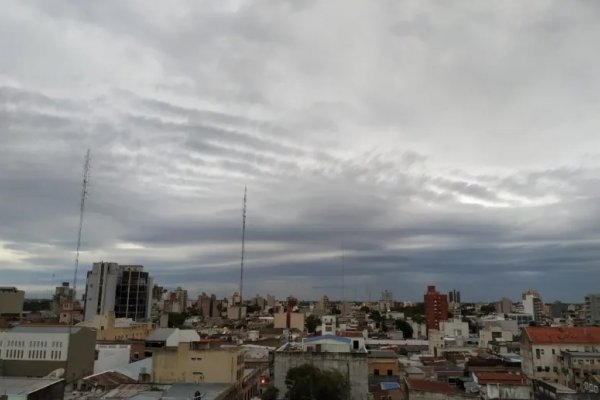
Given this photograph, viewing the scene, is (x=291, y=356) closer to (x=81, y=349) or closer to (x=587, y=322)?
(x=81, y=349)

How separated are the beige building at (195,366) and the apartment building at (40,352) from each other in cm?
1056

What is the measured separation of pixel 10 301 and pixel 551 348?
113335mm

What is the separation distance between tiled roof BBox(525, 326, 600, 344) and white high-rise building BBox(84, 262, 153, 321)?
8911 centimetres

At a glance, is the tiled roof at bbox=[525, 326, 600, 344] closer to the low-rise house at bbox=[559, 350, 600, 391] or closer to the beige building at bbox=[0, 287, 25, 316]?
the low-rise house at bbox=[559, 350, 600, 391]

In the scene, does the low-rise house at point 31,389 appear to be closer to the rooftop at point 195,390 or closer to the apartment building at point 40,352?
the rooftop at point 195,390

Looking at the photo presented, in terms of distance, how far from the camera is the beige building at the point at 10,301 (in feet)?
385

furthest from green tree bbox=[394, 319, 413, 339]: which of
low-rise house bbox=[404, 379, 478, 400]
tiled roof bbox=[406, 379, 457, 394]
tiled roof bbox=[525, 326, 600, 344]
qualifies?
low-rise house bbox=[404, 379, 478, 400]

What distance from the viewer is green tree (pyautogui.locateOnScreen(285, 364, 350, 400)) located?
128ft

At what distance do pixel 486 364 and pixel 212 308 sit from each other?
145474 millimetres

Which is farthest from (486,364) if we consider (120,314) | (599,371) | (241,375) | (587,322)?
(120,314)

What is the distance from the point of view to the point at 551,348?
186 feet

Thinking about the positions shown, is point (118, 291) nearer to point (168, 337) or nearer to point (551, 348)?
point (168, 337)

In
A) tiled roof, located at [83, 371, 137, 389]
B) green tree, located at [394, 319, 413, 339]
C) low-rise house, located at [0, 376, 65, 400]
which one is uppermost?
low-rise house, located at [0, 376, 65, 400]

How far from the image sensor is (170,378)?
140ft
